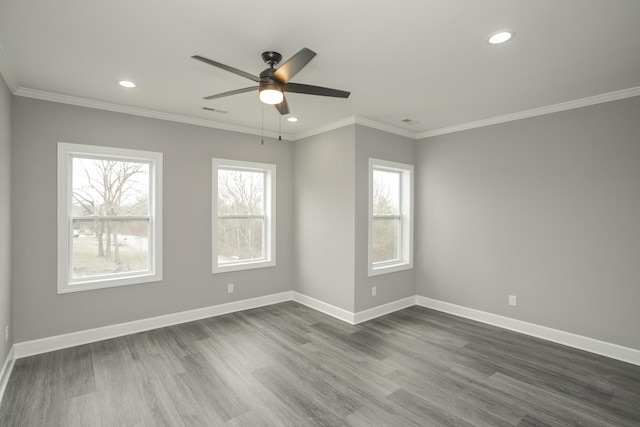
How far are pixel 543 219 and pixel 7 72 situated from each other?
5660 millimetres

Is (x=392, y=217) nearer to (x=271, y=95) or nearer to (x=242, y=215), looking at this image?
(x=242, y=215)

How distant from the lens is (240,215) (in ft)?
16.4

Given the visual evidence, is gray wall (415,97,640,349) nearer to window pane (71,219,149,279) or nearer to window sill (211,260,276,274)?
window sill (211,260,276,274)

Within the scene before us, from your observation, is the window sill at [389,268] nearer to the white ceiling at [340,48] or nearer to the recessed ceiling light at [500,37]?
the white ceiling at [340,48]

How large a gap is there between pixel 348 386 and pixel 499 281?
2.66m

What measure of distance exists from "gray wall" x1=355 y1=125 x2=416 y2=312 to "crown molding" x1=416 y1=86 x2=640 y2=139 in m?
0.78

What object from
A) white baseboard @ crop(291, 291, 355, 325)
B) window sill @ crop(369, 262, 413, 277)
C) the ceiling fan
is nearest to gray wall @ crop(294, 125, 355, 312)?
white baseboard @ crop(291, 291, 355, 325)

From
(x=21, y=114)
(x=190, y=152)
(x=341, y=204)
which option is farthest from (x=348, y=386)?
(x=21, y=114)

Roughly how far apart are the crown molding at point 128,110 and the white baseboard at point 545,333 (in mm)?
3765

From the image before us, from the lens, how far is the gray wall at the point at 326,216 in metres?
4.44

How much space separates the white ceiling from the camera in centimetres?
203

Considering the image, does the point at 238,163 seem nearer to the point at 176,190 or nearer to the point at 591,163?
the point at 176,190

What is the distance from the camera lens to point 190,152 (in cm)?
443

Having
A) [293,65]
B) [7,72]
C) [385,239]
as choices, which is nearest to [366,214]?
[385,239]
